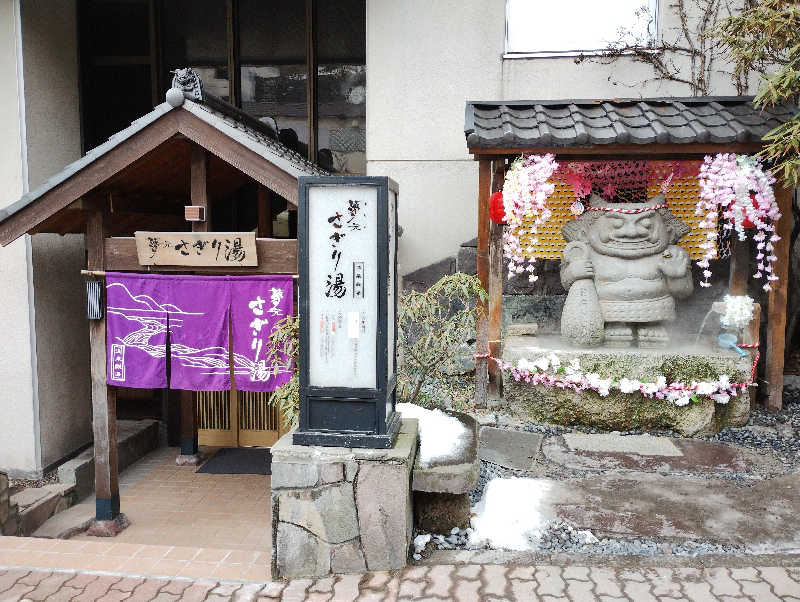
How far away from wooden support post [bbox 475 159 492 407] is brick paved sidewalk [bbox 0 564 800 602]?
366cm

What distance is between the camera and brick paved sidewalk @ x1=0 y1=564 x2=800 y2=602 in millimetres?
4082

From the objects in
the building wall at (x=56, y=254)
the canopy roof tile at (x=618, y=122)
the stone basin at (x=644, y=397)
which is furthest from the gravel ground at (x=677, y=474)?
the building wall at (x=56, y=254)

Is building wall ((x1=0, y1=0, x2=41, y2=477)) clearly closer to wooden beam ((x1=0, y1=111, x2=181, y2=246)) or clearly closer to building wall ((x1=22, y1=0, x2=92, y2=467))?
building wall ((x1=22, y1=0, x2=92, y2=467))

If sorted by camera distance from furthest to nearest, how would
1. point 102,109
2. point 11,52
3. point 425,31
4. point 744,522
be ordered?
point 102,109 → point 425,31 → point 11,52 → point 744,522

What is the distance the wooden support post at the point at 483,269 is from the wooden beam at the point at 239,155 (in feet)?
10.5

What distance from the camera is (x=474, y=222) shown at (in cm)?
922

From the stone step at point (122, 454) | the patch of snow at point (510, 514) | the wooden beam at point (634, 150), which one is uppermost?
the wooden beam at point (634, 150)

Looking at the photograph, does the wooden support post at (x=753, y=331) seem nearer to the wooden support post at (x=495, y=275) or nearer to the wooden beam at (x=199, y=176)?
the wooden support post at (x=495, y=275)

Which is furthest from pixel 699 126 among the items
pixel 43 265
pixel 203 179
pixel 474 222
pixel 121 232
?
pixel 43 265

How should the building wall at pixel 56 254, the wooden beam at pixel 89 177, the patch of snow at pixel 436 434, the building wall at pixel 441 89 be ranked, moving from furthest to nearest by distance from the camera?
the building wall at pixel 441 89 → the building wall at pixel 56 254 → the wooden beam at pixel 89 177 → the patch of snow at pixel 436 434

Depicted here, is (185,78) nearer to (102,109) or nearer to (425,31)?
(425,31)

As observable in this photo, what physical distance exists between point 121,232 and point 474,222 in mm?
4944

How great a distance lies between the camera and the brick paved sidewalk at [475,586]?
161 inches

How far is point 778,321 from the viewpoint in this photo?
764 cm
